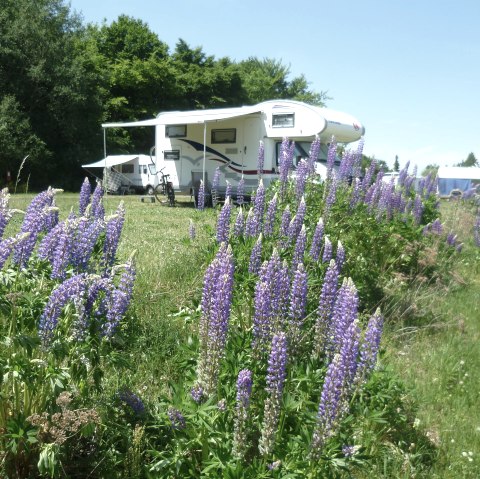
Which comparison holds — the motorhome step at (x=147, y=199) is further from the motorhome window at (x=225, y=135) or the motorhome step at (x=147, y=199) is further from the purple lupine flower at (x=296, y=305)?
the purple lupine flower at (x=296, y=305)

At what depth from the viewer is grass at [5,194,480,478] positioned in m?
3.69

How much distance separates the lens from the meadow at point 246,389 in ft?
7.73

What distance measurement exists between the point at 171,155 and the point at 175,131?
0.95m

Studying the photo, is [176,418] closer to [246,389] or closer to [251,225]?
[246,389]

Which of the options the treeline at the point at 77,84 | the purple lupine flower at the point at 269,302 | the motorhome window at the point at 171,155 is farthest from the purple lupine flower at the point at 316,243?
the treeline at the point at 77,84

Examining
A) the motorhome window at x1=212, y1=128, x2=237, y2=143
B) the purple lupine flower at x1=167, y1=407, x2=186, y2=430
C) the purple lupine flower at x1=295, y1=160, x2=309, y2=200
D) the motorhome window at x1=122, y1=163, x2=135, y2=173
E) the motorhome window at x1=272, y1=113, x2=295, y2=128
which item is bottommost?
the purple lupine flower at x1=167, y1=407, x2=186, y2=430

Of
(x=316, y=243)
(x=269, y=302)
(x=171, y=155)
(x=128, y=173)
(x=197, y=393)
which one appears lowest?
(x=197, y=393)

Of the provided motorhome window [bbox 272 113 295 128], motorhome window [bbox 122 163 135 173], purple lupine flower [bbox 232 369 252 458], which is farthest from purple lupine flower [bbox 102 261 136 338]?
motorhome window [bbox 122 163 135 173]

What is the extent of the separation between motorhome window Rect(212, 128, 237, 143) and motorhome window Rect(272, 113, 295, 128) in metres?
1.79

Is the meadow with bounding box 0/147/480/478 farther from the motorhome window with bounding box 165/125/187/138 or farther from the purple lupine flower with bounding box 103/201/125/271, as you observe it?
the motorhome window with bounding box 165/125/187/138

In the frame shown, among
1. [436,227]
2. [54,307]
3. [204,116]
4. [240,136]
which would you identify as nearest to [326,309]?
[54,307]

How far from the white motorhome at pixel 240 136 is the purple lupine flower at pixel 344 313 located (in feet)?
43.9

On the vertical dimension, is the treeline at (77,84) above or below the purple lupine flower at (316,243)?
above

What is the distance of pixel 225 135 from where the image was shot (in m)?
19.2
